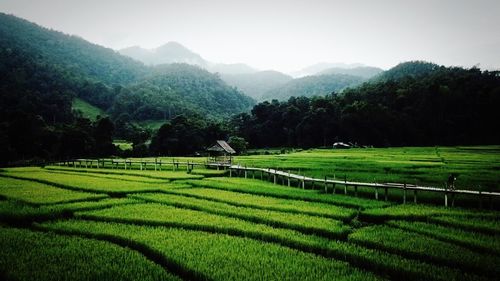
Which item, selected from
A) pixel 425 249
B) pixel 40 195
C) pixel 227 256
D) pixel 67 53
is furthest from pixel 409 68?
pixel 227 256

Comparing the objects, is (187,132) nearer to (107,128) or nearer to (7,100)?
(107,128)

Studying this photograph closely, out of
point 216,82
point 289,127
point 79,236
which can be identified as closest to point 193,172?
point 79,236

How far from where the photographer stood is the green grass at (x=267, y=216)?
14.5m

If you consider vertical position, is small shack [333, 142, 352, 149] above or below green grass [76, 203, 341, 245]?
above

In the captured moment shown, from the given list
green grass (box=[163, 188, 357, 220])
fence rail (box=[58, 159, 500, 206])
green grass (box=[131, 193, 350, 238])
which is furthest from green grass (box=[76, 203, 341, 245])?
fence rail (box=[58, 159, 500, 206])

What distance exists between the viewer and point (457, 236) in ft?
43.1

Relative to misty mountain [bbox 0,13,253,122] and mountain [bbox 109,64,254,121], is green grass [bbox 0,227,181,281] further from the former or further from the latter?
mountain [bbox 109,64,254,121]

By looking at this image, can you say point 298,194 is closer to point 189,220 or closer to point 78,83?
point 189,220

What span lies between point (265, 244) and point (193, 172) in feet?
80.2

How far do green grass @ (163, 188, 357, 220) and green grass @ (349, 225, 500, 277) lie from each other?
9.74 feet

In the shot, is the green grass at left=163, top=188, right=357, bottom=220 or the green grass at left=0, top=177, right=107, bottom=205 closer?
the green grass at left=163, top=188, right=357, bottom=220

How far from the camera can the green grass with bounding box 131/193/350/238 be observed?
14.5 metres

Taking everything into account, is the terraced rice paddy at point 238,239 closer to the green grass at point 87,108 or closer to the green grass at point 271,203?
the green grass at point 271,203

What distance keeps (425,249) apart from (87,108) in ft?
423
